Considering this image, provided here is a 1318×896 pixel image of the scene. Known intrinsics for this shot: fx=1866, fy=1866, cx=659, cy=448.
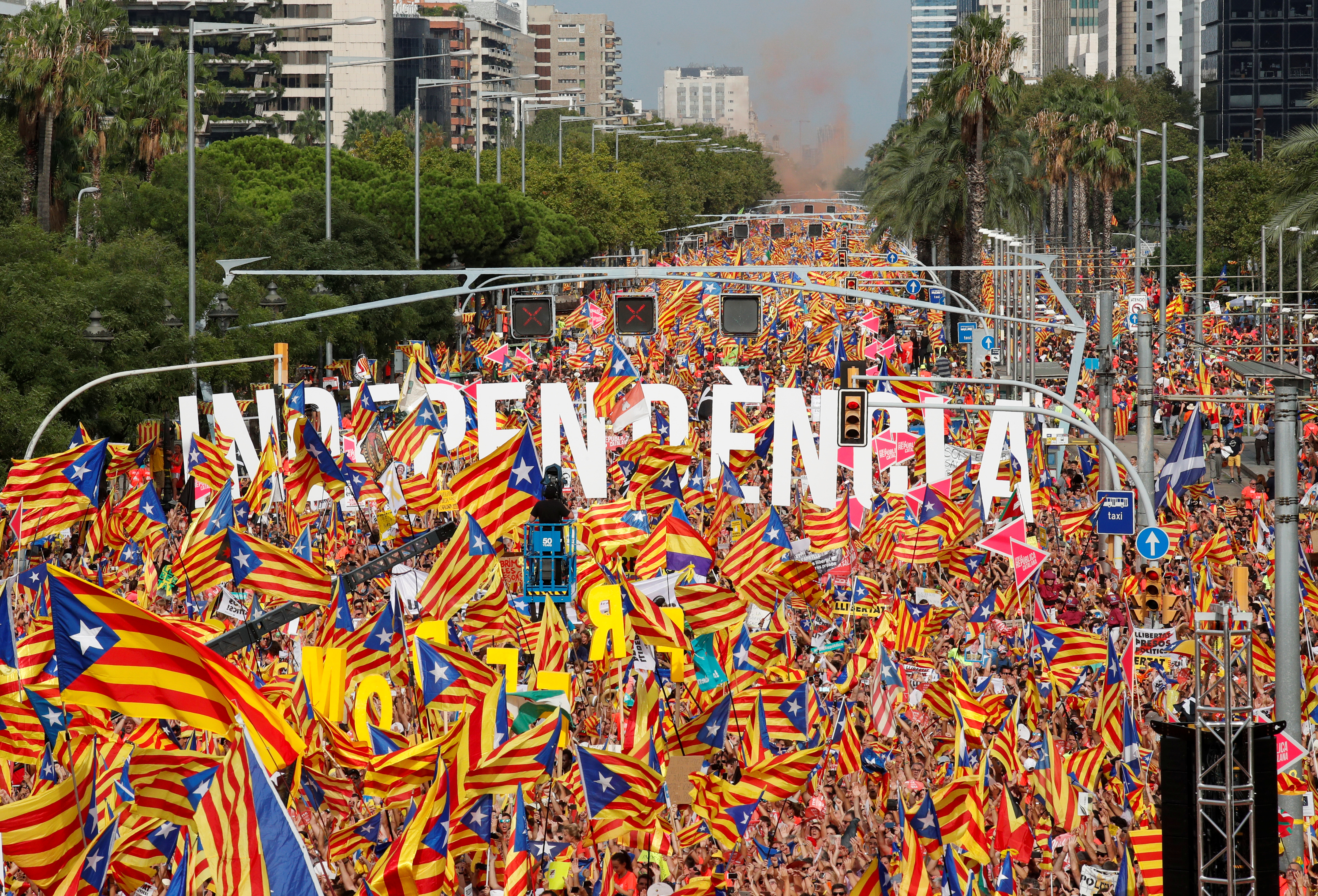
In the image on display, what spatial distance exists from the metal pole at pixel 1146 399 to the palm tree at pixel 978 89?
3370 centimetres

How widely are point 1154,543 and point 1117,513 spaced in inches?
91.8

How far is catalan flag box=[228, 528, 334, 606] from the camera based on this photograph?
18.7 metres

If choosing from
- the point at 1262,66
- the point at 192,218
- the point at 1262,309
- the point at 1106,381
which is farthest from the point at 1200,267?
the point at 1262,66

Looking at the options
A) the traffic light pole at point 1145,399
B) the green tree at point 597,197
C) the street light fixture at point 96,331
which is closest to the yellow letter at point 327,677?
the traffic light pole at point 1145,399

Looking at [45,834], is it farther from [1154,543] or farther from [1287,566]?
[1154,543]

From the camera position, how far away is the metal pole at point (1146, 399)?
2330 centimetres

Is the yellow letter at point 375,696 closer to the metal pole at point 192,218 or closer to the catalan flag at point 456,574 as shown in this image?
the catalan flag at point 456,574

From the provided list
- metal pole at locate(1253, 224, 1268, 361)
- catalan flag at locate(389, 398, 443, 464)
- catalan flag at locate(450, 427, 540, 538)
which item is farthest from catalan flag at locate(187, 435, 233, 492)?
metal pole at locate(1253, 224, 1268, 361)

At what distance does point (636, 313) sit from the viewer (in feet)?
96.4

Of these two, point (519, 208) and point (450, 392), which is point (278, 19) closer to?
point (519, 208)

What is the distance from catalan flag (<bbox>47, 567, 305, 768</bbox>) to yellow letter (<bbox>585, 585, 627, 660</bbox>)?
686 centimetres

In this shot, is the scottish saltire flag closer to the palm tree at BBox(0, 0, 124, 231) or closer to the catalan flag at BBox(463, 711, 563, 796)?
the catalan flag at BBox(463, 711, 563, 796)

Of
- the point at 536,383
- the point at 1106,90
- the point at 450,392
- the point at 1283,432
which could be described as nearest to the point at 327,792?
the point at 1283,432

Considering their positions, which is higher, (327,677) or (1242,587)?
(1242,587)
